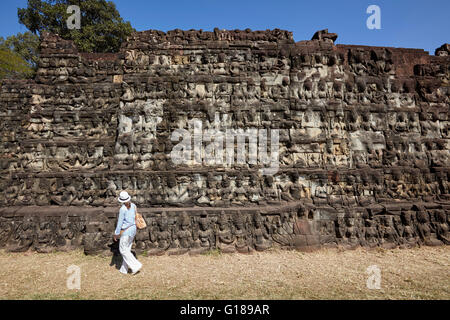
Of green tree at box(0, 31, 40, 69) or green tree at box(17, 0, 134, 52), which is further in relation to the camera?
green tree at box(0, 31, 40, 69)

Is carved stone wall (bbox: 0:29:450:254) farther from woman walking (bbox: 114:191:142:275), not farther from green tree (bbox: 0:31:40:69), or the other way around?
green tree (bbox: 0:31:40:69)

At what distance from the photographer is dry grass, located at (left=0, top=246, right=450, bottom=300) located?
179 inches

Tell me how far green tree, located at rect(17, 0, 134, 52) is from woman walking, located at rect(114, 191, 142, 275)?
1400cm

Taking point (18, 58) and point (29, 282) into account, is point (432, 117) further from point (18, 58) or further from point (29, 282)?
point (18, 58)

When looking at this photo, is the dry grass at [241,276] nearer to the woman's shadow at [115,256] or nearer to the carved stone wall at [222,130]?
the woman's shadow at [115,256]

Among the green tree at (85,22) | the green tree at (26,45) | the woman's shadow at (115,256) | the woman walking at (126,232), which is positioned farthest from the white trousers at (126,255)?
the green tree at (26,45)

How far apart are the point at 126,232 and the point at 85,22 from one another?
17149 millimetres

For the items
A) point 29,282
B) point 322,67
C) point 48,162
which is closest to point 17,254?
point 29,282

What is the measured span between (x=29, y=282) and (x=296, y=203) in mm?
6893

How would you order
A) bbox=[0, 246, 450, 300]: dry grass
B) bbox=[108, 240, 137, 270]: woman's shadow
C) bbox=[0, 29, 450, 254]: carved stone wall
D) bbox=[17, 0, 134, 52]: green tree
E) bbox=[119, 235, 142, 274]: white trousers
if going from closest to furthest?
bbox=[0, 246, 450, 300]: dry grass < bbox=[119, 235, 142, 274]: white trousers < bbox=[108, 240, 137, 270]: woman's shadow < bbox=[0, 29, 450, 254]: carved stone wall < bbox=[17, 0, 134, 52]: green tree

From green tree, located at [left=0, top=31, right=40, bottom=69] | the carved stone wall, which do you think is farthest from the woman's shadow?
green tree, located at [left=0, top=31, right=40, bottom=69]

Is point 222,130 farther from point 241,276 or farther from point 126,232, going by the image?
point 241,276

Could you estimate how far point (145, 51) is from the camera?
7852 mm
